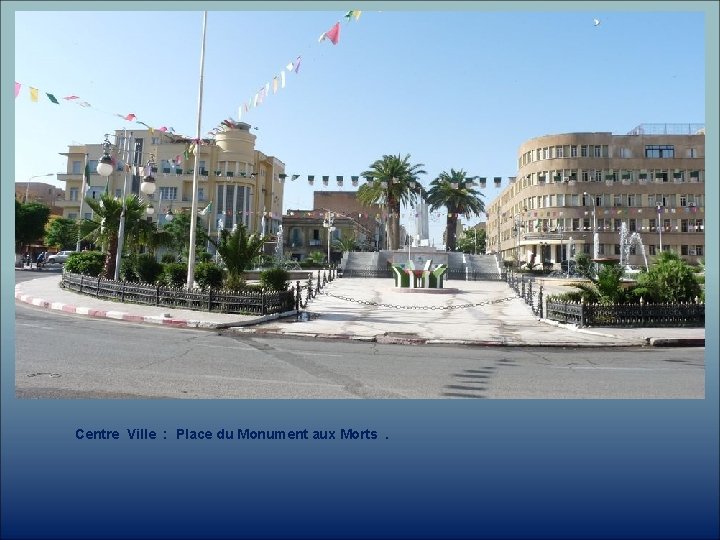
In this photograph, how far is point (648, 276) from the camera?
1830 centimetres

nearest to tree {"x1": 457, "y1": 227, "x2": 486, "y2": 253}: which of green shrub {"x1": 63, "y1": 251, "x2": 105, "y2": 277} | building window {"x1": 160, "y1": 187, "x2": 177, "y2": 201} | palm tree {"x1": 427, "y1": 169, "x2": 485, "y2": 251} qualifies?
palm tree {"x1": 427, "y1": 169, "x2": 485, "y2": 251}

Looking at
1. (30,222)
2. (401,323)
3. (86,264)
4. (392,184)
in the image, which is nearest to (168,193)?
(30,222)

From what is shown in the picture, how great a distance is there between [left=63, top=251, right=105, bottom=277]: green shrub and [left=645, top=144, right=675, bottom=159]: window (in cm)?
7311

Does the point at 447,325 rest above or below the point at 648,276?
below

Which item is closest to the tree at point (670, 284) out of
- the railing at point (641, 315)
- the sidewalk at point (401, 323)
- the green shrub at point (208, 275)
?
the railing at point (641, 315)

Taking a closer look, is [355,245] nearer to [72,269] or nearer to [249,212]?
[249,212]

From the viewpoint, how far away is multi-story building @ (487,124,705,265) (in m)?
70.9

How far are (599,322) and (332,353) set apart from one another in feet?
31.8

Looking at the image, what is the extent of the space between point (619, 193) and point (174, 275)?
6851 cm

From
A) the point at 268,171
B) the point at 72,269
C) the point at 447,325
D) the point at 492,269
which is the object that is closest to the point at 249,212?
the point at 268,171

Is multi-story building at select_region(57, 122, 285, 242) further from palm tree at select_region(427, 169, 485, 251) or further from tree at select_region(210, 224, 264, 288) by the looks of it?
tree at select_region(210, 224, 264, 288)

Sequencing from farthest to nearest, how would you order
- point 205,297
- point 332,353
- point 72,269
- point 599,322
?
1. point 72,269
2. point 205,297
3. point 599,322
4. point 332,353

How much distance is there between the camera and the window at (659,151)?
71.9 meters

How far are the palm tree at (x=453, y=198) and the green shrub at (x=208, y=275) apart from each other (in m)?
43.1
